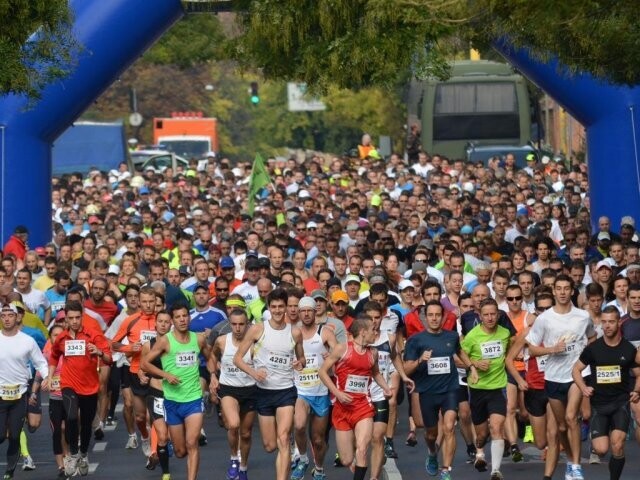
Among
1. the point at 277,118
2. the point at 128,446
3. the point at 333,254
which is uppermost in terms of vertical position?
the point at 277,118

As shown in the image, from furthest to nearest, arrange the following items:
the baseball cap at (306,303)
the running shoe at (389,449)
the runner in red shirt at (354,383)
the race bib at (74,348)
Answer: the running shoe at (389,449), the race bib at (74,348), the baseball cap at (306,303), the runner in red shirt at (354,383)

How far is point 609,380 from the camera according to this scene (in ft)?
46.6

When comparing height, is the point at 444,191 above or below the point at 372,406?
above

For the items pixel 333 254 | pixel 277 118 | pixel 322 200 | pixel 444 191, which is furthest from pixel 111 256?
pixel 277 118

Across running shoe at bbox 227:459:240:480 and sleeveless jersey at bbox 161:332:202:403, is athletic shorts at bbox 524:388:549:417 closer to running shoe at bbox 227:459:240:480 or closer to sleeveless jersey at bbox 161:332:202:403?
running shoe at bbox 227:459:240:480

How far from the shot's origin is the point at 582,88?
2372 centimetres

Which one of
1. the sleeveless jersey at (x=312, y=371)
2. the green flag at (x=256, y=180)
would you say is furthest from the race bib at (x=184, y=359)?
the green flag at (x=256, y=180)

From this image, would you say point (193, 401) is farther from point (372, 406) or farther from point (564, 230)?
point (564, 230)

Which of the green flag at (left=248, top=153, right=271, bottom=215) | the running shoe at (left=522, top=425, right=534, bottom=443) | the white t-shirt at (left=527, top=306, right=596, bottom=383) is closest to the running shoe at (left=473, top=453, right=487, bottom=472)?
the white t-shirt at (left=527, top=306, right=596, bottom=383)

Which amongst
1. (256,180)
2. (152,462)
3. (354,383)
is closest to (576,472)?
(354,383)

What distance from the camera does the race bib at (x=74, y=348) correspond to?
15.9 meters

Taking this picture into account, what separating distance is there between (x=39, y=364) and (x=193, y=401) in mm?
1300

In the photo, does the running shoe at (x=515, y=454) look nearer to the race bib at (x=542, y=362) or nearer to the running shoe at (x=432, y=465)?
the running shoe at (x=432, y=465)

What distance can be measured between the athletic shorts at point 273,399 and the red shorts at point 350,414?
44 centimetres
